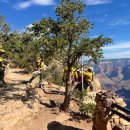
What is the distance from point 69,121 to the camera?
20797mm

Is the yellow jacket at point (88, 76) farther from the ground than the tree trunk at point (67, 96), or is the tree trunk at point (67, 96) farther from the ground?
the yellow jacket at point (88, 76)

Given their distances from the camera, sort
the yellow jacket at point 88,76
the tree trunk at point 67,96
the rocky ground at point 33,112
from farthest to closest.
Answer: the yellow jacket at point 88,76
the tree trunk at point 67,96
the rocky ground at point 33,112

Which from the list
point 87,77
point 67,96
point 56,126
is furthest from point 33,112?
point 87,77

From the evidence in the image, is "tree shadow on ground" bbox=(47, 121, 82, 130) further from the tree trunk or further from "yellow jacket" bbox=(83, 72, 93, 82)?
"yellow jacket" bbox=(83, 72, 93, 82)

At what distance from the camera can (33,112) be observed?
68.6 feet

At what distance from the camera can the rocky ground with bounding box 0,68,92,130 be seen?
1895 cm

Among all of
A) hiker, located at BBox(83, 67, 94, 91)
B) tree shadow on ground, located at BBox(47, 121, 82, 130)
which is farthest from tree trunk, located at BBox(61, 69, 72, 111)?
hiker, located at BBox(83, 67, 94, 91)

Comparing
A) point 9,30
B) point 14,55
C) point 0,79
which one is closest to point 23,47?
point 14,55

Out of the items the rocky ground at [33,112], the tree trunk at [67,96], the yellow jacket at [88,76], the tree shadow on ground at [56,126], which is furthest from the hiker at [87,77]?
the tree shadow on ground at [56,126]

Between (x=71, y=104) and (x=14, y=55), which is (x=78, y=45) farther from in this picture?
(x=14, y=55)

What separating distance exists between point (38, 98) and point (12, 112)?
4.16 meters

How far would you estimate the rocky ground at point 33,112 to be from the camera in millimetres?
→ 18953

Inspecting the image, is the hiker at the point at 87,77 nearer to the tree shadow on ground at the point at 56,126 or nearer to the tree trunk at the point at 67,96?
the tree trunk at the point at 67,96

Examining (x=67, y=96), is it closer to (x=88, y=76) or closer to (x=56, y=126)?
(x=56, y=126)
